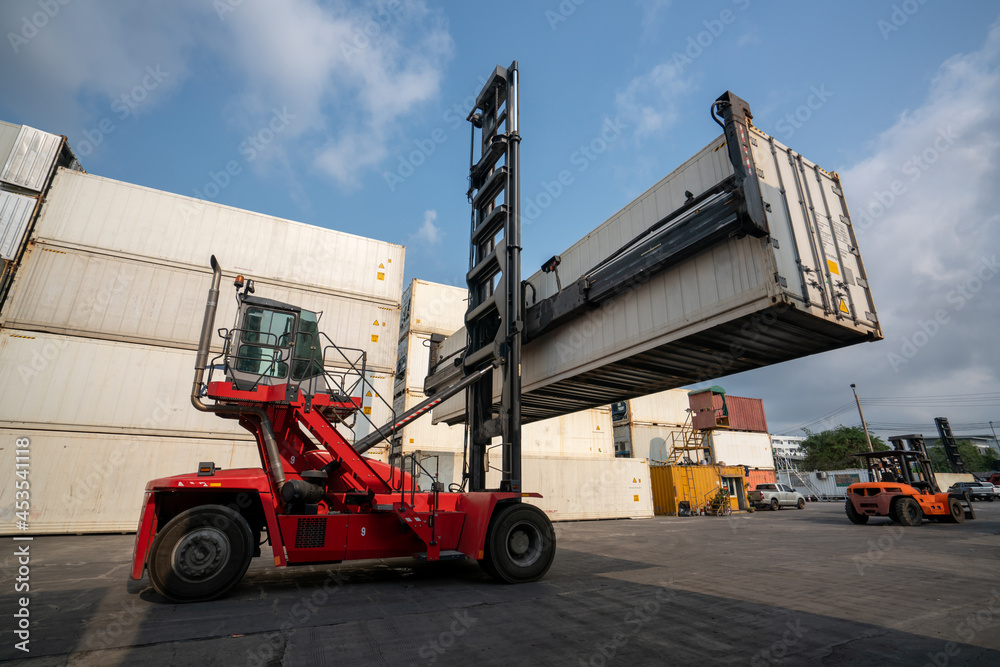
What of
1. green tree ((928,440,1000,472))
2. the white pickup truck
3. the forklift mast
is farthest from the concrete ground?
green tree ((928,440,1000,472))

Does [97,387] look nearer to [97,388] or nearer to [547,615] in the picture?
[97,388]

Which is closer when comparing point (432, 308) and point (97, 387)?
point (97, 387)

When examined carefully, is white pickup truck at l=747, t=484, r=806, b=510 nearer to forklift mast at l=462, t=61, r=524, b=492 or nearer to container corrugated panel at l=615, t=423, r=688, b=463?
container corrugated panel at l=615, t=423, r=688, b=463

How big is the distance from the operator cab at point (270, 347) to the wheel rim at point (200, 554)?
74.3 inches

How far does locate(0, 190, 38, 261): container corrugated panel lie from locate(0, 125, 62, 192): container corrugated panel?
482 millimetres

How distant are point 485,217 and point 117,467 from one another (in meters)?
13.4

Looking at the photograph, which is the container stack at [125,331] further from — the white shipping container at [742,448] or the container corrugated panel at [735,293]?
Result: the white shipping container at [742,448]

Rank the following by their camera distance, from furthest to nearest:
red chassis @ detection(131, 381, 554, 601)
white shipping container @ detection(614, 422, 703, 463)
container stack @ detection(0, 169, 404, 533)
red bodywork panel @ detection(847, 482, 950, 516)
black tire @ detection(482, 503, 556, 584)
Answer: white shipping container @ detection(614, 422, 703, 463) < red bodywork panel @ detection(847, 482, 950, 516) < container stack @ detection(0, 169, 404, 533) < black tire @ detection(482, 503, 556, 584) < red chassis @ detection(131, 381, 554, 601)

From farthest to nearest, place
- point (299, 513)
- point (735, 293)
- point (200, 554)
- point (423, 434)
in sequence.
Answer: point (423, 434)
point (299, 513)
point (735, 293)
point (200, 554)

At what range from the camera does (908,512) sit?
14.7m

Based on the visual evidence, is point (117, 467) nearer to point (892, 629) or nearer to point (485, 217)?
point (485, 217)

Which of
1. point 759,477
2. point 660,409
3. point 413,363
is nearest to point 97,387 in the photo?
point 413,363

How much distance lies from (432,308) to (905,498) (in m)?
19.9

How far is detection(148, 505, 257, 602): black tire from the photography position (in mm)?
5035
